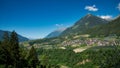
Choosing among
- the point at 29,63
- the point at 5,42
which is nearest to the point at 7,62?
the point at 5,42

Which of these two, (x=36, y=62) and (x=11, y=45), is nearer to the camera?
(x=11, y=45)

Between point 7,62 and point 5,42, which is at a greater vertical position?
point 5,42

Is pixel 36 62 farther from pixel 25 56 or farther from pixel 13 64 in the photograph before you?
pixel 13 64

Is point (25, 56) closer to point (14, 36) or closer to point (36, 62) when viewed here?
point (36, 62)

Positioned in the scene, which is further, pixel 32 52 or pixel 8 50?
pixel 32 52

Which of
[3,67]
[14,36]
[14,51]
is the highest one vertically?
[14,36]

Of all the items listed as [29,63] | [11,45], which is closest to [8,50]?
[11,45]

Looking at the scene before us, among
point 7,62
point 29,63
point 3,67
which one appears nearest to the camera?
point 3,67

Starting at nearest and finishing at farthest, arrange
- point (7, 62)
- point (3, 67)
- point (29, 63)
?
point (3, 67) → point (7, 62) → point (29, 63)

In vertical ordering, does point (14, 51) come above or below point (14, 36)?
below
